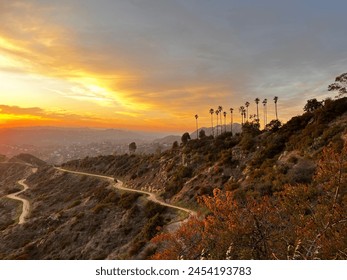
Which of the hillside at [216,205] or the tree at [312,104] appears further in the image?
the tree at [312,104]

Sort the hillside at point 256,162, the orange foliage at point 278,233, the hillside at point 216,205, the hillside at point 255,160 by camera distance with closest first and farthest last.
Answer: the orange foliage at point 278,233, the hillside at point 216,205, the hillside at point 256,162, the hillside at point 255,160

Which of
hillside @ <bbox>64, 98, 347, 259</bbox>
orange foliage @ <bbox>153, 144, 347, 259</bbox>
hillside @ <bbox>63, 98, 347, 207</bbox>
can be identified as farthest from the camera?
hillside @ <bbox>63, 98, 347, 207</bbox>

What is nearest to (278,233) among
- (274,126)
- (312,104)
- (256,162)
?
(256,162)

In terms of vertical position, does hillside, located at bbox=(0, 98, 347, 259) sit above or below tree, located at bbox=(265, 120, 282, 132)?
below

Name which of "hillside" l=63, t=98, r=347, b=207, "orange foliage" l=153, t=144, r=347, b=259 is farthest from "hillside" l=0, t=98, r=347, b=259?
"hillside" l=63, t=98, r=347, b=207

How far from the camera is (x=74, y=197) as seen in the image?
87125 millimetres

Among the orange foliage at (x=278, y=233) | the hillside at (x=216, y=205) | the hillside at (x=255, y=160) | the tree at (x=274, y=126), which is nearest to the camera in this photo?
the orange foliage at (x=278, y=233)

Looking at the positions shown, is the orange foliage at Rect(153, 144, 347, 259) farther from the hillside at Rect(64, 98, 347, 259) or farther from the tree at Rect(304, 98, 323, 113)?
the tree at Rect(304, 98, 323, 113)

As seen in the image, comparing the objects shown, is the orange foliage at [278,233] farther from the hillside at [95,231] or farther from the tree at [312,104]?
the tree at [312,104]

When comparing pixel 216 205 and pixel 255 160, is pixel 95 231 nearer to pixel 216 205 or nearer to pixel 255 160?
pixel 255 160

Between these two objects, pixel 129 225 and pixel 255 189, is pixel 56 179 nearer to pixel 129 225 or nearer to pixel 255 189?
pixel 129 225

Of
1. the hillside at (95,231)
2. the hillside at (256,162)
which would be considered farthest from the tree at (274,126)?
the hillside at (95,231)
